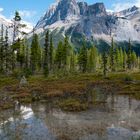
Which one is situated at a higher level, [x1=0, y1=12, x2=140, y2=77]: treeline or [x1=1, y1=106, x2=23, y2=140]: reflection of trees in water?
[x1=0, y1=12, x2=140, y2=77]: treeline

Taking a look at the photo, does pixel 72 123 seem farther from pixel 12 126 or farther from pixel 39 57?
pixel 39 57

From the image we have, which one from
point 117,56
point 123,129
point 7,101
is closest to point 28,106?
point 7,101

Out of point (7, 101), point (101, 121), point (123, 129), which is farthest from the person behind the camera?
point (7, 101)

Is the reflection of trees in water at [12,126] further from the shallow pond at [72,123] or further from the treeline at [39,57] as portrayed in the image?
the treeline at [39,57]

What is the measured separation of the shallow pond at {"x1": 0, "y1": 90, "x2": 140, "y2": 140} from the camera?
82.5 ft

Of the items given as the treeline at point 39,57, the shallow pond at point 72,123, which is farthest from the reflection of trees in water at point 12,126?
the treeline at point 39,57

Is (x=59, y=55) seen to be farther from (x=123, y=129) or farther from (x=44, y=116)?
(x=123, y=129)

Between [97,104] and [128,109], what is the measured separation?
5.28 meters

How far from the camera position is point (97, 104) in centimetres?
4266

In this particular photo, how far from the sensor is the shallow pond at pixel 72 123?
82.5ft

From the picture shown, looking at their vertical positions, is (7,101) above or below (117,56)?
below

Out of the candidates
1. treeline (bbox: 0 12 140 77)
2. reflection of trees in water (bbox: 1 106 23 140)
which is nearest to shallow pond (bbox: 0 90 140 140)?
reflection of trees in water (bbox: 1 106 23 140)

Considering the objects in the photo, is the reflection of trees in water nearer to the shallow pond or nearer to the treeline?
the shallow pond

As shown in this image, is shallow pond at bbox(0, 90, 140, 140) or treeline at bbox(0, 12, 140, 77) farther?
treeline at bbox(0, 12, 140, 77)
